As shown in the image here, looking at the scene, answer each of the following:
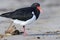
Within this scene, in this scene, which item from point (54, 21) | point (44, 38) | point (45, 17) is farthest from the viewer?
point (45, 17)

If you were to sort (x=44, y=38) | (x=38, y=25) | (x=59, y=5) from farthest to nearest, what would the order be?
(x=59, y=5) < (x=38, y=25) < (x=44, y=38)

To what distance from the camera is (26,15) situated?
37.7 feet

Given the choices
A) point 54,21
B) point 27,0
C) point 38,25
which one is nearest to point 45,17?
point 54,21

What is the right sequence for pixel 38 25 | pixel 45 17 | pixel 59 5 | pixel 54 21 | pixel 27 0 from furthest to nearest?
pixel 27 0 < pixel 59 5 < pixel 45 17 < pixel 54 21 < pixel 38 25

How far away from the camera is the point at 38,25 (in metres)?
13.2

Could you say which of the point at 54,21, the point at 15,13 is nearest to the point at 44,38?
the point at 15,13

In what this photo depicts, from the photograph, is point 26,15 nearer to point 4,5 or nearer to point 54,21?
point 54,21

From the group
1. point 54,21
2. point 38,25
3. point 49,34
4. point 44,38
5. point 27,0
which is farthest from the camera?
point 27,0

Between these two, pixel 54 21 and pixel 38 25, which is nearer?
pixel 38 25

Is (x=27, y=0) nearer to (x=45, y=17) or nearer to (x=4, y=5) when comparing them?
(x=4, y=5)

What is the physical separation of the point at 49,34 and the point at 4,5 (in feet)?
29.2

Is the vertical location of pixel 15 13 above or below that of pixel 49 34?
above

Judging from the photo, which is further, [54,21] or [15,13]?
[54,21]

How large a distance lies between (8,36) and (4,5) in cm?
901
